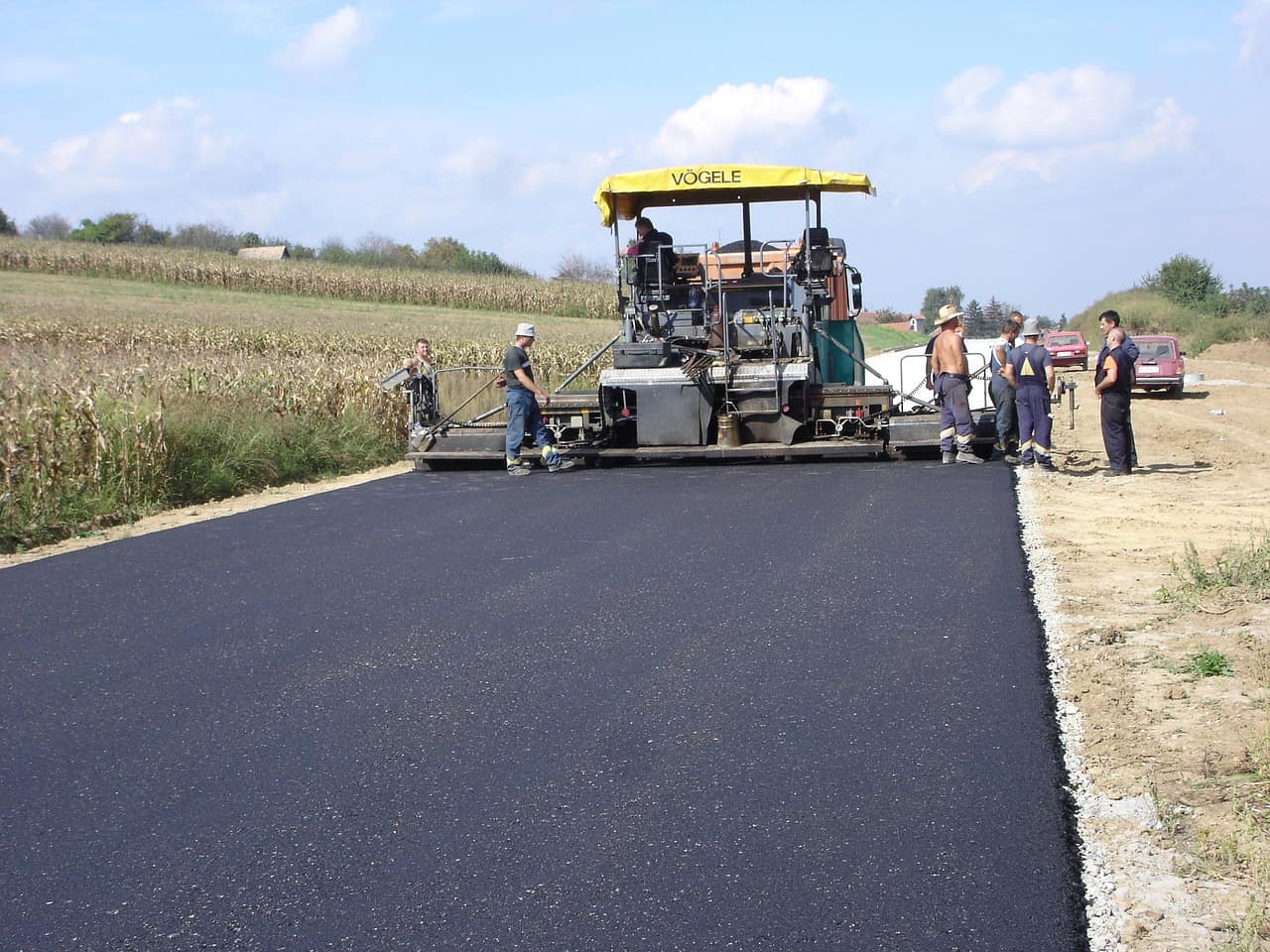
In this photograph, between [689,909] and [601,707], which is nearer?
[689,909]

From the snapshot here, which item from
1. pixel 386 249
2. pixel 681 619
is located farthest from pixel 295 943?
pixel 386 249

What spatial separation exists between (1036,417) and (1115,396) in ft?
2.67

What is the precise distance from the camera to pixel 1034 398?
1251 cm

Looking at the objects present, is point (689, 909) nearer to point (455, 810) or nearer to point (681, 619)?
point (455, 810)

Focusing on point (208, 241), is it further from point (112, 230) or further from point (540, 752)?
point (540, 752)

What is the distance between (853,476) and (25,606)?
7.49m

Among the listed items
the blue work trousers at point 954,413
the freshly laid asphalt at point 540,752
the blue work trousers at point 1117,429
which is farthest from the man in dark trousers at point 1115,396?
the freshly laid asphalt at point 540,752

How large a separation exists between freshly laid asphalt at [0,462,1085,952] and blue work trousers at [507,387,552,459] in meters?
4.87

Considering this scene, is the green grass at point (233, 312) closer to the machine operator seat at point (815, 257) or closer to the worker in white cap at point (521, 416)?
the worker in white cap at point (521, 416)

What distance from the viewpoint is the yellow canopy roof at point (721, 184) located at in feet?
45.3

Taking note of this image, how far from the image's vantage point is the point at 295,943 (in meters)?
3.35

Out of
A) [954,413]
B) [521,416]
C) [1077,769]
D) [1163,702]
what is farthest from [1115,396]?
[1077,769]

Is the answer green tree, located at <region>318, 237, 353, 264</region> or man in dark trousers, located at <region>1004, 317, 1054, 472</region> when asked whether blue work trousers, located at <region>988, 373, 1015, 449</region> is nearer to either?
man in dark trousers, located at <region>1004, 317, 1054, 472</region>

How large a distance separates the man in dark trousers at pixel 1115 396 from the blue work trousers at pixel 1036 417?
0.53 m
